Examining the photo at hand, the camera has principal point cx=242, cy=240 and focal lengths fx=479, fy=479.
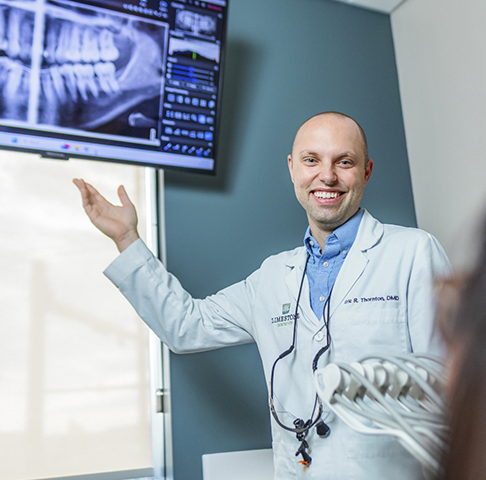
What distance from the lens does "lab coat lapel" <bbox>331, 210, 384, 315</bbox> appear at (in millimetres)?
1342

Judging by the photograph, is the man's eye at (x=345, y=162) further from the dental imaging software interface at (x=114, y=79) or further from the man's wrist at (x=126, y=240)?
the man's wrist at (x=126, y=240)

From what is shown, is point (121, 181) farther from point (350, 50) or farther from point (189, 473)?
point (350, 50)

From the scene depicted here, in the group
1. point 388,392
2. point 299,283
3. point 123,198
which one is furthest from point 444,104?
point 388,392

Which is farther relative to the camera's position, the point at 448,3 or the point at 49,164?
the point at 448,3

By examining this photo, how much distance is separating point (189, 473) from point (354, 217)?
42.2 inches

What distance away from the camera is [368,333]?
128 centimetres

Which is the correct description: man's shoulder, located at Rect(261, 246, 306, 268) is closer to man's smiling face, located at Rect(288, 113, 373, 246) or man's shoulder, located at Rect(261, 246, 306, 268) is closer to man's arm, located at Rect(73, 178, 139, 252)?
man's smiling face, located at Rect(288, 113, 373, 246)

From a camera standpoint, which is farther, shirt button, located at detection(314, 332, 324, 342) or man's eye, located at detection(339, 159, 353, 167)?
man's eye, located at detection(339, 159, 353, 167)

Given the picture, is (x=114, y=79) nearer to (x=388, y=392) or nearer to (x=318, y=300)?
(x=318, y=300)

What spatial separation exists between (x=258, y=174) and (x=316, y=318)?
918mm

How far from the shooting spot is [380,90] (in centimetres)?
249

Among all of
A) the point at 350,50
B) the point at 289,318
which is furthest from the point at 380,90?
the point at 289,318

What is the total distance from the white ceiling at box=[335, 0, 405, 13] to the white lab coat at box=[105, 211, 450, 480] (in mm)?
1576

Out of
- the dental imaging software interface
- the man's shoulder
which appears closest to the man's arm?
the dental imaging software interface
